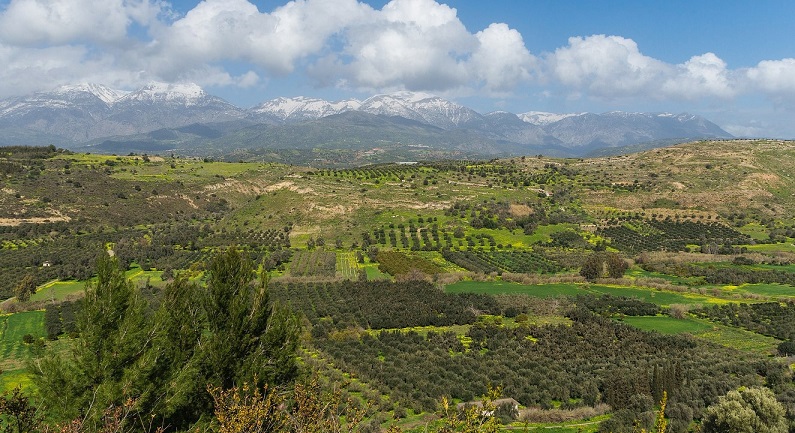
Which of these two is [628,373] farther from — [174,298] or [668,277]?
[668,277]

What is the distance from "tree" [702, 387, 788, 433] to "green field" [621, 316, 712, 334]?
24973mm

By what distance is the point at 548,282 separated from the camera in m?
66.5

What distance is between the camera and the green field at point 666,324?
4712 centimetres

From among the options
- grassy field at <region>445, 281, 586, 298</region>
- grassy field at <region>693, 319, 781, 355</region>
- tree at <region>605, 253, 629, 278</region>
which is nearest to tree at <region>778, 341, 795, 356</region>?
grassy field at <region>693, 319, 781, 355</region>

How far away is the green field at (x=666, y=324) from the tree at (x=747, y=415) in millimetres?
24973

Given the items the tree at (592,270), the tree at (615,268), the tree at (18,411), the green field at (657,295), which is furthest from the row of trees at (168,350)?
the tree at (615,268)

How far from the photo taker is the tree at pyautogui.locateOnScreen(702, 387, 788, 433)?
864 inches

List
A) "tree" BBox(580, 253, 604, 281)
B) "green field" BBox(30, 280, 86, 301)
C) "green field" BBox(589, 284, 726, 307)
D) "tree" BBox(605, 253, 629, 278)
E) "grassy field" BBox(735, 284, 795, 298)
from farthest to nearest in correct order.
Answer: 1. "tree" BBox(605, 253, 629, 278)
2. "tree" BBox(580, 253, 604, 281)
3. "grassy field" BBox(735, 284, 795, 298)
4. "green field" BBox(30, 280, 86, 301)
5. "green field" BBox(589, 284, 726, 307)

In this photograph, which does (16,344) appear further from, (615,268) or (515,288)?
(615,268)

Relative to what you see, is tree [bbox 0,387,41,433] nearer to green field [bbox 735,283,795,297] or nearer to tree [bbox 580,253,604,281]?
tree [bbox 580,253,604,281]

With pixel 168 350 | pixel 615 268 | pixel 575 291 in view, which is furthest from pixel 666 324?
pixel 168 350

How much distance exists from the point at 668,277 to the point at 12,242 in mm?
114717

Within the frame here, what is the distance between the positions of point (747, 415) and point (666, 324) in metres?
30.1

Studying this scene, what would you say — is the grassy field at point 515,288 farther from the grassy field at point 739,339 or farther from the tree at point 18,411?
the tree at point 18,411
